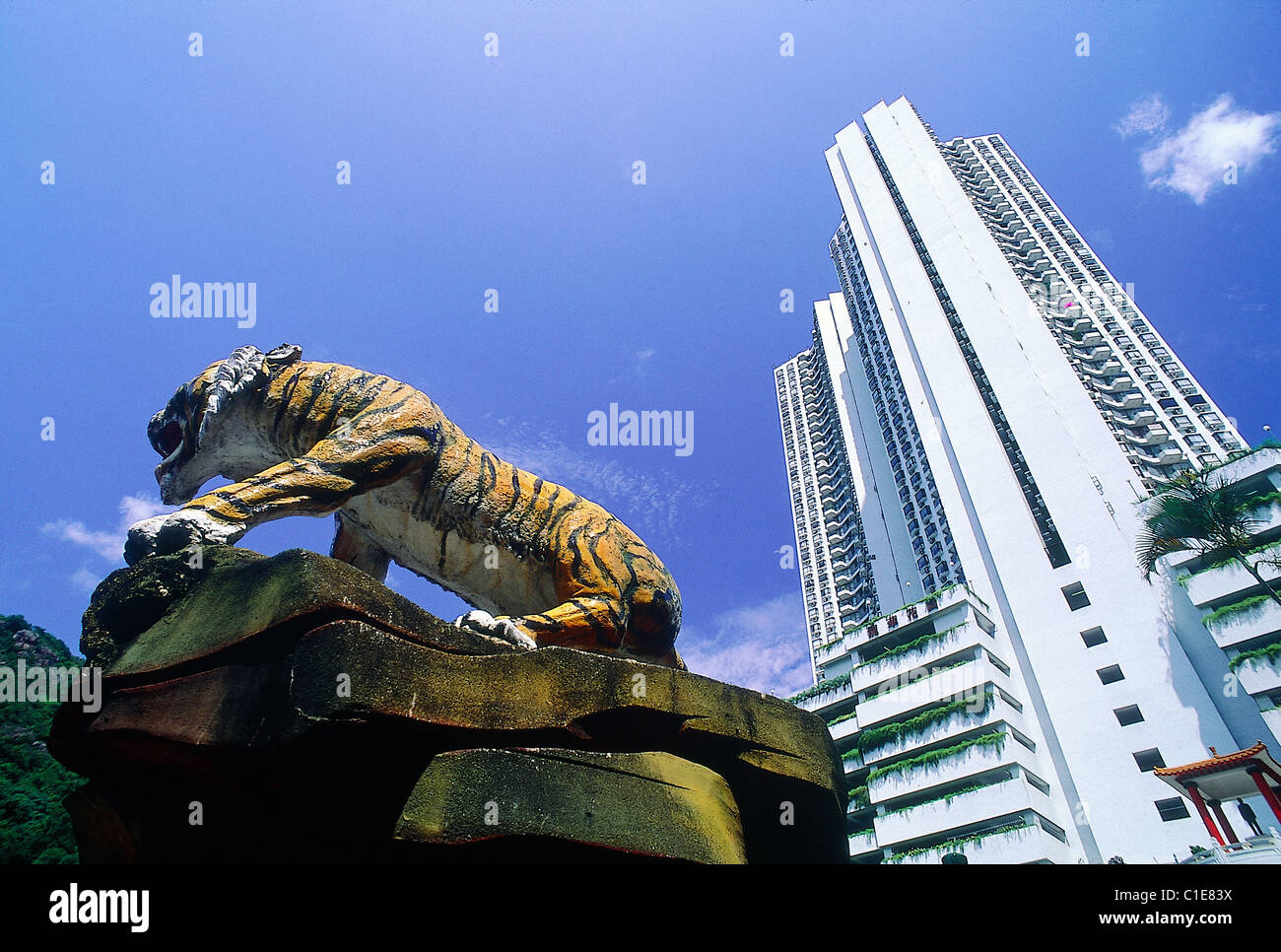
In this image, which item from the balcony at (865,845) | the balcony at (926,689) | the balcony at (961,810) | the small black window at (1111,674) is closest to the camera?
the balcony at (961,810)

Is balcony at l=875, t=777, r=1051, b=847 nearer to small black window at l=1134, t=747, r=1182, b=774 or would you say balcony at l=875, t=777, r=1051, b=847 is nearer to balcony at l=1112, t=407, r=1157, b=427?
small black window at l=1134, t=747, r=1182, b=774

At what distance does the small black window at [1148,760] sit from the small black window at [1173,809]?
4.71ft

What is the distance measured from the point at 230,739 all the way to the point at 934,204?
62.6 meters

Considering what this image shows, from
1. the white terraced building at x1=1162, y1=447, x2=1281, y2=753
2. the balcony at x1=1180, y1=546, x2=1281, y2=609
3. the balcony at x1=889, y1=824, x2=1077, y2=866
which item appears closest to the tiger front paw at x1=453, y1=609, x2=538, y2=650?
the balcony at x1=889, y1=824, x2=1077, y2=866

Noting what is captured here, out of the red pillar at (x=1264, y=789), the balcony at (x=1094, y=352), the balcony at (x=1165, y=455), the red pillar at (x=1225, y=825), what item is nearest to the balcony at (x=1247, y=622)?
the red pillar at (x=1225, y=825)

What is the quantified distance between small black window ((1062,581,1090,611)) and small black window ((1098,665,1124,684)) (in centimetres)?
330

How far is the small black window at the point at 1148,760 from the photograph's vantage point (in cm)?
Result: 2789

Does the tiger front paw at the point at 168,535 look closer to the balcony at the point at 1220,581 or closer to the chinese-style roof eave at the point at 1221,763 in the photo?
the chinese-style roof eave at the point at 1221,763

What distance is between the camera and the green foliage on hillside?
23.9ft

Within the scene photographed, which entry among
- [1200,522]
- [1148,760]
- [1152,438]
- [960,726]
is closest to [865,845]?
[960,726]
